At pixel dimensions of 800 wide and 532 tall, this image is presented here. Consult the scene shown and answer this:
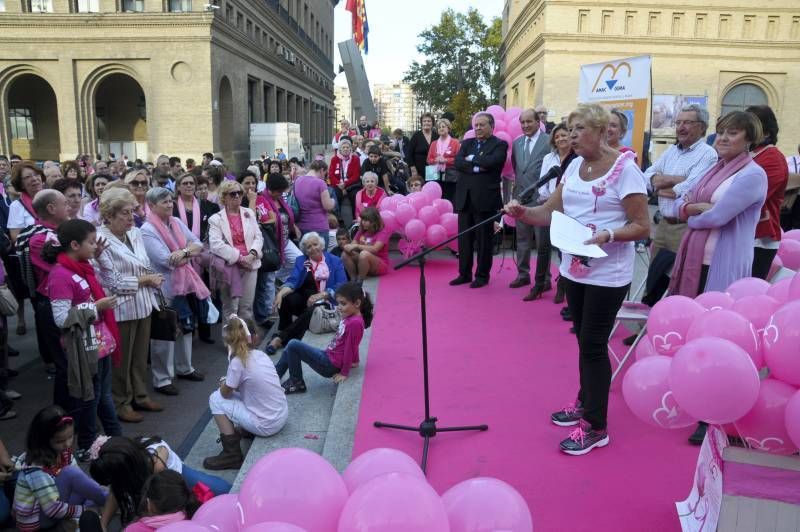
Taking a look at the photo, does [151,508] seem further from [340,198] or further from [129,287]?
[340,198]

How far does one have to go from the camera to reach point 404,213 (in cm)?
800

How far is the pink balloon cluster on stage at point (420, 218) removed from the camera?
7953mm

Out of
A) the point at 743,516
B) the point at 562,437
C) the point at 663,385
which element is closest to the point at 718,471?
the point at 743,516

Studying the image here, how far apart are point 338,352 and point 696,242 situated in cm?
262

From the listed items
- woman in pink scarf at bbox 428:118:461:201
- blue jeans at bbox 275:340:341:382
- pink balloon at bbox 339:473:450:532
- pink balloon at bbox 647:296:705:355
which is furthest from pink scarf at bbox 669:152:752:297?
woman in pink scarf at bbox 428:118:461:201

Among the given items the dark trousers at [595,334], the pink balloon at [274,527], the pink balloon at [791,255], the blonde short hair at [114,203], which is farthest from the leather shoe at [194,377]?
the pink balloon at [791,255]

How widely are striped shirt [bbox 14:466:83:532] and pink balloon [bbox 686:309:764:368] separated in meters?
3.42

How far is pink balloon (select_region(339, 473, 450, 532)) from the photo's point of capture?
164 cm

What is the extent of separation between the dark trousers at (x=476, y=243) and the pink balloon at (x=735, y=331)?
4.17m

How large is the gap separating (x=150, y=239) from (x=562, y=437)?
12.3 feet

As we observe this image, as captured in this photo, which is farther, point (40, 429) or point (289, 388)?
point (289, 388)

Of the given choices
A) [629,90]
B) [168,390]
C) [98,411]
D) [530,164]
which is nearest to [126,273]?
[98,411]

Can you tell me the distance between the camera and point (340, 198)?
10.3 meters

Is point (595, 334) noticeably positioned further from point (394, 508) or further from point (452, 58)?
point (452, 58)
